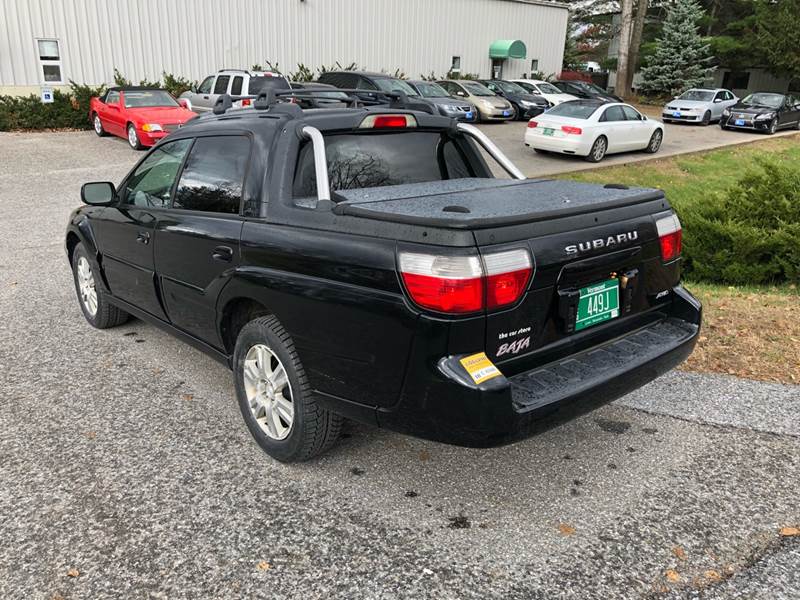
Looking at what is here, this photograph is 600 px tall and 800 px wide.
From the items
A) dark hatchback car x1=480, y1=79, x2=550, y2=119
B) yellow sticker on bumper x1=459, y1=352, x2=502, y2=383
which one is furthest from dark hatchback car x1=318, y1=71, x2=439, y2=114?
yellow sticker on bumper x1=459, y1=352, x2=502, y2=383

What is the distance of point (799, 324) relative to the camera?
17.5ft

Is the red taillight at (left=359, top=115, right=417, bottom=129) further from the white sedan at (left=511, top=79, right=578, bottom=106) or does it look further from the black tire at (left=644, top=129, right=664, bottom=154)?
the white sedan at (left=511, top=79, right=578, bottom=106)

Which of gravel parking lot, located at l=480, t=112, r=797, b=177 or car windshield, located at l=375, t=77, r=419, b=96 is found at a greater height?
car windshield, located at l=375, t=77, r=419, b=96

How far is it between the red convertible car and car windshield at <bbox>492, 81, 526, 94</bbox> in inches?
586

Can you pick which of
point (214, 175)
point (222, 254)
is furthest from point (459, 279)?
point (214, 175)

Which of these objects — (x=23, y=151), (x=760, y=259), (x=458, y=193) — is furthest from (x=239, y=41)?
(x=458, y=193)

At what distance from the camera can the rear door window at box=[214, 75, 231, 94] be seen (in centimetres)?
1841

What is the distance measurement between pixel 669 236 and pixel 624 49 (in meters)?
37.3

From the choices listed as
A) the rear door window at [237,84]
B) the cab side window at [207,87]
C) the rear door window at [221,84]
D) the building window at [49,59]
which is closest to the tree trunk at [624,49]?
the cab side window at [207,87]

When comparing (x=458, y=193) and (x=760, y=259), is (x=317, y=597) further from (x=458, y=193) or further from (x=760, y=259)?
(x=760, y=259)

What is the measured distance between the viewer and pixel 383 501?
3.14 metres

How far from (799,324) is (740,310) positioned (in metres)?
0.48

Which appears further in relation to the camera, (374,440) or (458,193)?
(374,440)

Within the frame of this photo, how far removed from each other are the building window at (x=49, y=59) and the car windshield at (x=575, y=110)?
16603 millimetres
